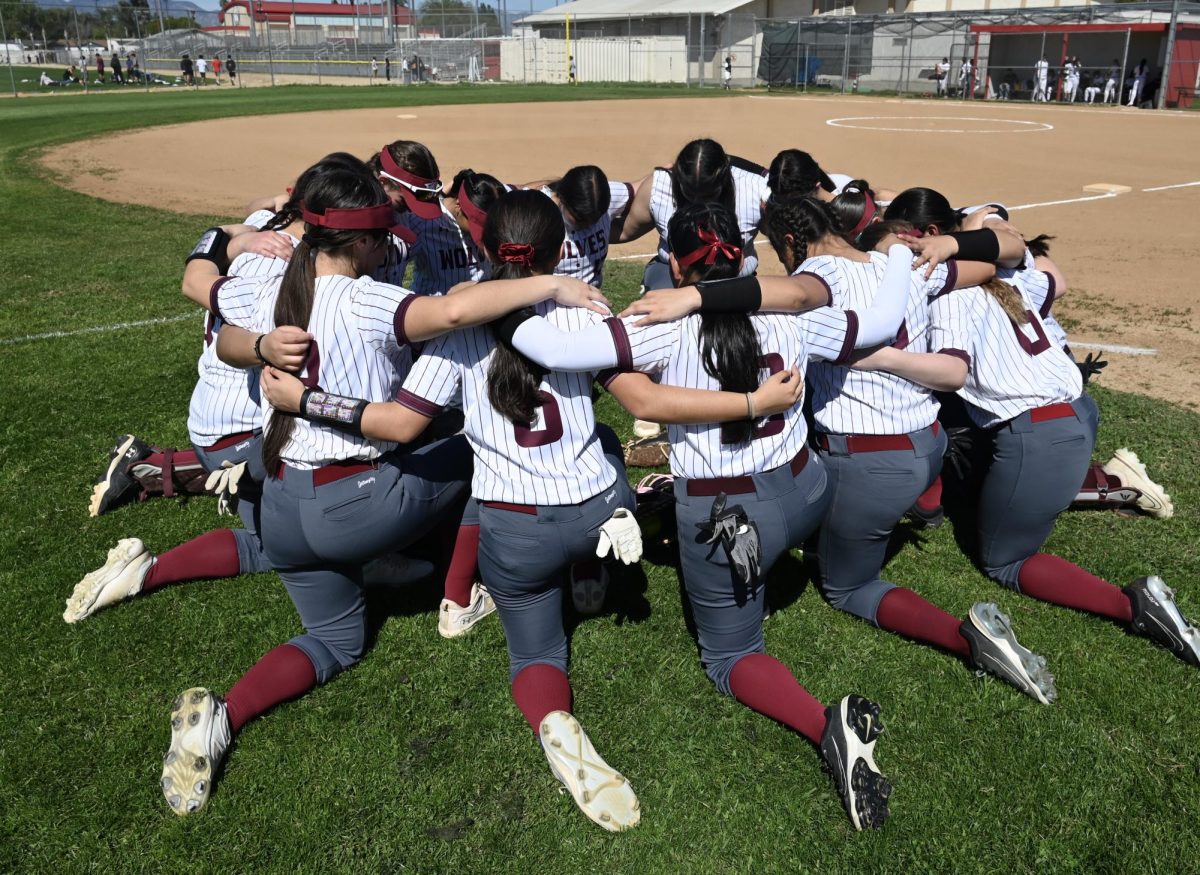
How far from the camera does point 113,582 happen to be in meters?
4.34

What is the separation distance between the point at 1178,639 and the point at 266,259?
428cm

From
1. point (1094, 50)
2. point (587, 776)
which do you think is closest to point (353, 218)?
point (587, 776)

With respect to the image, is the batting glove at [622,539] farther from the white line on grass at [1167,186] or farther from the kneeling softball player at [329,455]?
the white line on grass at [1167,186]

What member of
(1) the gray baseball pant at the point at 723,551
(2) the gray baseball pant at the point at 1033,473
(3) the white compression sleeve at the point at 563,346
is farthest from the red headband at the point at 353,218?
(2) the gray baseball pant at the point at 1033,473

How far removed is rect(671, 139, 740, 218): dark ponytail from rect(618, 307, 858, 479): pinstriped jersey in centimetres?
241

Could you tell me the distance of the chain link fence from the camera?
3622cm

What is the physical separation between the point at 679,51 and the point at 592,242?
173 feet

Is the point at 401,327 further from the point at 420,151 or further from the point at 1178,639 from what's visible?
the point at 1178,639

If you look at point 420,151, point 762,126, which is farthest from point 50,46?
point 420,151

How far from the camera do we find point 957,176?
16484mm

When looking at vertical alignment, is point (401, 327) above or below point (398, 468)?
above

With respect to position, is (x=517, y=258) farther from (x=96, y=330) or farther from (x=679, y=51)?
(x=679, y=51)

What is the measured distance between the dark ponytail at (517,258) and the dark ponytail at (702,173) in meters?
2.56

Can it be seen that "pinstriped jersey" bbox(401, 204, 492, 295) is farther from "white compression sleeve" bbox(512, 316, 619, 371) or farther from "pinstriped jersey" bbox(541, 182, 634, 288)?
"white compression sleeve" bbox(512, 316, 619, 371)
